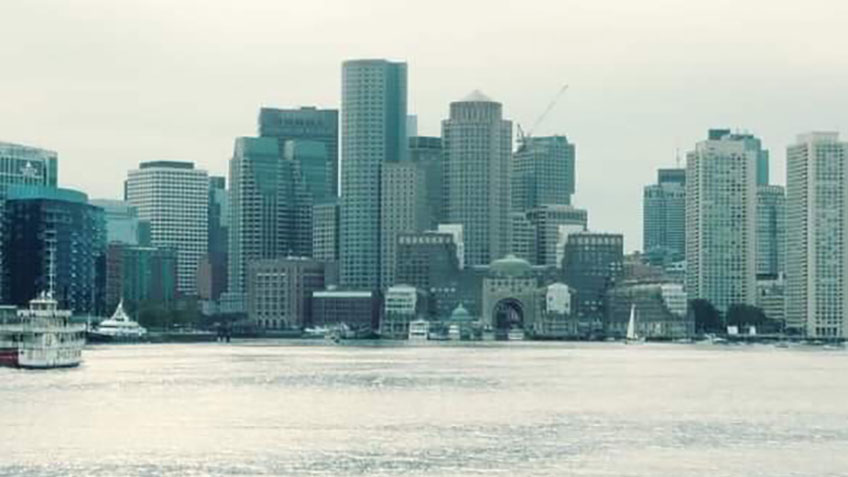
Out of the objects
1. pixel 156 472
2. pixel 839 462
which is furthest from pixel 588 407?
pixel 156 472

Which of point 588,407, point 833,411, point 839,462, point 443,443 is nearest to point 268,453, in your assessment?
point 443,443

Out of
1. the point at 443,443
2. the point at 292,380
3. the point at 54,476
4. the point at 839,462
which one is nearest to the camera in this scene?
the point at 54,476

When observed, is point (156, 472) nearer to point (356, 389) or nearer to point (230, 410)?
point (230, 410)

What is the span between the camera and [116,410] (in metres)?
140

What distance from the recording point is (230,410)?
5531 inches

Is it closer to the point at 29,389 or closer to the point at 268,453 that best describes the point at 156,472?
the point at 268,453

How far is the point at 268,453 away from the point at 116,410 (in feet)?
118

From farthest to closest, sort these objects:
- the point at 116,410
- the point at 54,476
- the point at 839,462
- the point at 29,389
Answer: the point at 29,389, the point at 116,410, the point at 839,462, the point at 54,476

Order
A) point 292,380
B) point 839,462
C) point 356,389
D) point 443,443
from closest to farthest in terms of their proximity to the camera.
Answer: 1. point 839,462
2. point 443,443
3. point 356,389
4. point 292,380

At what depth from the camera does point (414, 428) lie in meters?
125

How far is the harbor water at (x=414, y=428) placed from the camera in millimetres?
100438

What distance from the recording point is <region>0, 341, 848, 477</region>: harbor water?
330ft

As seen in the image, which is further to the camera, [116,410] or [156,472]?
[116,410]

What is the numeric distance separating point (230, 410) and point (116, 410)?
8.63 metres
